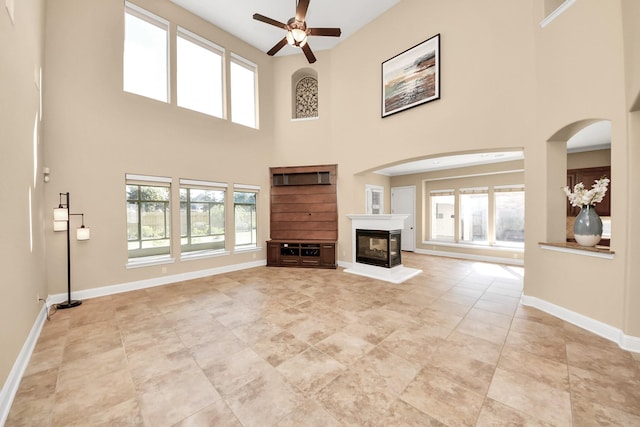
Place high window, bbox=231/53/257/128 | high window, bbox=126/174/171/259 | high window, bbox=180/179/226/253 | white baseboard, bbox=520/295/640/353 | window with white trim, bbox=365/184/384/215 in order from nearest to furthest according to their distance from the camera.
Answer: white baseboard, bbox=520/295/640/353
high window, bbox=126/174/171/259
high window, bbox=180/179/226/253
high window, bbox=231/53/257/128
window with white trim, bbox=365/184/384/215

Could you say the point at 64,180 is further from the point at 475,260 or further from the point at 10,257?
the point at 475,260

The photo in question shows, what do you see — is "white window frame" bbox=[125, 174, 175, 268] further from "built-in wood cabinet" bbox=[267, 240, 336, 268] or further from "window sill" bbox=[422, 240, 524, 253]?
"window sill" bbox=[422, 240, 524, 253]

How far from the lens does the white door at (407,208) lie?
8625mm

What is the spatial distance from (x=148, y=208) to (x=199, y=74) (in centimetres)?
344

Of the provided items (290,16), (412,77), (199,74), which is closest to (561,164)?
(412,77)

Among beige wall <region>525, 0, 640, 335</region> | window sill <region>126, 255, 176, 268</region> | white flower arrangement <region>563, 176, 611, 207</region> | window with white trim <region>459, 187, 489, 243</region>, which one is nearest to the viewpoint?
beige wall <region>525, 0, 640, 335</region>

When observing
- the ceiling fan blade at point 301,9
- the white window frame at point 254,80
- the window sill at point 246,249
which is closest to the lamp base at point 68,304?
the window sill at point 246,249

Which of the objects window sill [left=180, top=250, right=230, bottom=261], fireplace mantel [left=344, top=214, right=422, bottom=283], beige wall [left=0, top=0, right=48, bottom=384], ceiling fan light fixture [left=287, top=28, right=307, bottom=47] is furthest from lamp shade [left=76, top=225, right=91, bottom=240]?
fireplace mantel [left=344, top=214, right=422, bottom=283]

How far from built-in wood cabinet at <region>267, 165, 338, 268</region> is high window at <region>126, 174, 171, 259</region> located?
2553 mm

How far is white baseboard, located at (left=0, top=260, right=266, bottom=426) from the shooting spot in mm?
1725

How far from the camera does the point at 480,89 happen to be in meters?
3.98

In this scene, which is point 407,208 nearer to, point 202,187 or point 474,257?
point 474,257

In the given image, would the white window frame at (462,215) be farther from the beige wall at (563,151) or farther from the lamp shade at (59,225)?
the lamp shade at (59,225)

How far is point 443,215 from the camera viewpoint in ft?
27.0
